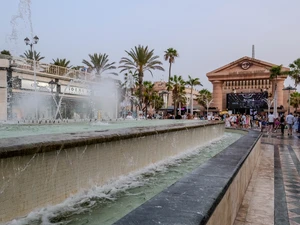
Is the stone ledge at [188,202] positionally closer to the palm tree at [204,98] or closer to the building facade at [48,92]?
the building facade at [48,92]

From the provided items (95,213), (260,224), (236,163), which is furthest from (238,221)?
(95,213)

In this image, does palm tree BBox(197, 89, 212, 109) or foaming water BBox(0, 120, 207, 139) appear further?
palm tree BBox(197, 89, 212, 109)

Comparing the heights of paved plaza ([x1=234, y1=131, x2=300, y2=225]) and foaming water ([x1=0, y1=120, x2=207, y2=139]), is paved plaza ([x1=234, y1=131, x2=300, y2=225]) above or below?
below

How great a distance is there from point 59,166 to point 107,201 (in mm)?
709

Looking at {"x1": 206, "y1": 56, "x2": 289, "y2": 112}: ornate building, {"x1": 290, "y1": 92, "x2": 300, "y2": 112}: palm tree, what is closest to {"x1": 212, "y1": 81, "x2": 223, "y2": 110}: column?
{"x1": 206, "y1": 56, "x2": 289, "y2": 112}: ornate building

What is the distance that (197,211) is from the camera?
2.20m

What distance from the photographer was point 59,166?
3662 mm

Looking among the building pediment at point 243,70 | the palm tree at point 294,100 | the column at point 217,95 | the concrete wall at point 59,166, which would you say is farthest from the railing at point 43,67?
the palm tree at point 294,100

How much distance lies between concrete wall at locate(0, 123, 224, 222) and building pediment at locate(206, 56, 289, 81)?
6381cm

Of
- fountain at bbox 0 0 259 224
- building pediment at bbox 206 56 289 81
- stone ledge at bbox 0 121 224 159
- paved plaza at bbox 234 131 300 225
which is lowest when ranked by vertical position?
paved plaza at bbox 234 131 300 225

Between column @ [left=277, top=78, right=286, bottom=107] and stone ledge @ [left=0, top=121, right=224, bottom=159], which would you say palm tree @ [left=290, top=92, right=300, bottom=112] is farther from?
stone ledge @ [left=0, top=121, right=224, bottom=159]

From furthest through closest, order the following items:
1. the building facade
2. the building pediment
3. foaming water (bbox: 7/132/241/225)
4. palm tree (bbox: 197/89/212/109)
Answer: palm tree (bbox: 197/89/212/109), the building pediment, the building facade, foaming water (bbox: 7/132/241/225)

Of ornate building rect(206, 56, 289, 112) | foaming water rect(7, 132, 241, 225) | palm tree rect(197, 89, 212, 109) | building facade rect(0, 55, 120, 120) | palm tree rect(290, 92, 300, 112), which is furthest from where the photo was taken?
palm tree rect(197, 89, 212, 109)

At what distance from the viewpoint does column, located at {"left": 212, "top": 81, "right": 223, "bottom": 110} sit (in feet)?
221
